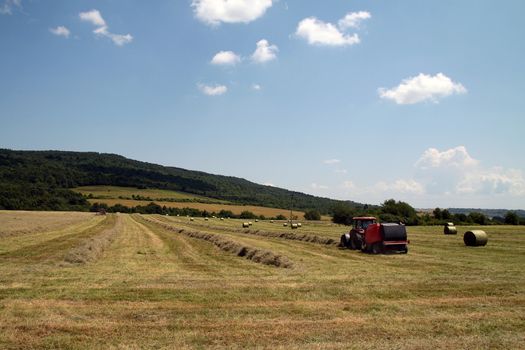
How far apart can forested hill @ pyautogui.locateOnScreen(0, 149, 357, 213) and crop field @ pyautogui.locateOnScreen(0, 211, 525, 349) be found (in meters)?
81.4

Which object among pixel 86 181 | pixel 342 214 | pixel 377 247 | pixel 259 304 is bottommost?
pixel 259 304

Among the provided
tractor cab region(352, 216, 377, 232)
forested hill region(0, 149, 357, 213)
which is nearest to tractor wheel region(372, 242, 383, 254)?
tractor cab region(352, 216, 377, 232)

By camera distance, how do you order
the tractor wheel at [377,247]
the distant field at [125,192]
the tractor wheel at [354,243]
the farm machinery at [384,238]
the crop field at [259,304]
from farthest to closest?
the distant field at [125,192] → the tractor wheel at [354,243] → the tractor wheel at [377,247] → the farm machinery at [384,238] → the crop field at [259,304]

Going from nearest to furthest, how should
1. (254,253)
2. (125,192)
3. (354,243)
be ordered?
(254,253) < (354,243) < (125,192)

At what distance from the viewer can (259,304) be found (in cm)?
1114

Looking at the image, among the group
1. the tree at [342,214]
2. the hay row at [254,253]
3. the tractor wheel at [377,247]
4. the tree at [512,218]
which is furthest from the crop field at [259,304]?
the tree at [512,218]

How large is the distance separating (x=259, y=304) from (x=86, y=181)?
478ft

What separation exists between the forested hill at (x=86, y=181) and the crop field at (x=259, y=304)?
81.4 m

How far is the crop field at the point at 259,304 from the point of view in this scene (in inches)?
328

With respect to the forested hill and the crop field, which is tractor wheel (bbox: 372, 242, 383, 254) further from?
the forested hill

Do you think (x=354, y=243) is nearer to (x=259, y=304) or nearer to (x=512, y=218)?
(x=259, y=304)

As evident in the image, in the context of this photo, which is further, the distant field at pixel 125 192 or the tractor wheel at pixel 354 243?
the distant field at pixel 125 192

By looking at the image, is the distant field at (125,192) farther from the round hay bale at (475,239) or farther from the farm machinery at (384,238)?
the farm machinery at (384,238)

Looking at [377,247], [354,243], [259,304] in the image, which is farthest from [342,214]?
[259,304]
